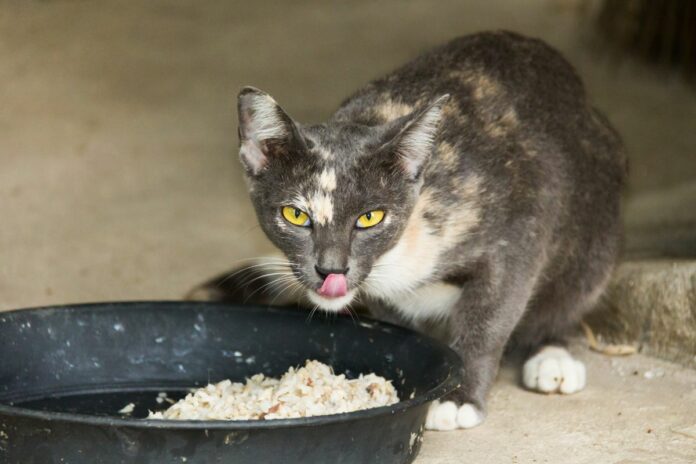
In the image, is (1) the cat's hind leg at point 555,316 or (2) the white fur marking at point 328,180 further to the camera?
(1) the cat's hind leg at point 555,316

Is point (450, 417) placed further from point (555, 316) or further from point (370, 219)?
point (555, 316)

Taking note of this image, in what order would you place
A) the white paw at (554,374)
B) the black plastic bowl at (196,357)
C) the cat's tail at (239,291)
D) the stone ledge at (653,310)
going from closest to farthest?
the black plastic bowl at (196,357) < the white paw at (554,374) < the stone ledge at (653,310) < the cat's tail at (239,291)

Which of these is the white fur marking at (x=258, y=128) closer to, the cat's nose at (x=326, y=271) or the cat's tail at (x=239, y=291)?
the cat's nose at (x=326, y=271)

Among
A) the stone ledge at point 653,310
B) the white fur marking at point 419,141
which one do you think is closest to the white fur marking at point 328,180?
the white fur marking at point 419,141

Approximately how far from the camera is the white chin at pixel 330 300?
3455mm

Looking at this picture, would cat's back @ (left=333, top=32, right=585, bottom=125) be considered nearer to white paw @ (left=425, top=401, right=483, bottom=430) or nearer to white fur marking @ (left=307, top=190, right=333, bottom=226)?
white fur marking @ (left=307, top=190, right=333, bottom=226)

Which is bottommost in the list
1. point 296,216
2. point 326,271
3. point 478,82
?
point 326,271

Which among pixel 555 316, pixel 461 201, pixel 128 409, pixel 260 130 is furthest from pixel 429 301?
pixel 128 409

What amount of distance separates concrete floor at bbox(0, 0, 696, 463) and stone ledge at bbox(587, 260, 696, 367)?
0.15 metres

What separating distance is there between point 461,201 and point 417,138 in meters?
0.37

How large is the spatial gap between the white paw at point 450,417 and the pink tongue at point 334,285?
545mm

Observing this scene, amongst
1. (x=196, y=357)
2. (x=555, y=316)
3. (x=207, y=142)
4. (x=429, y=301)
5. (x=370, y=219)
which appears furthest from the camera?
(x=207, y=142)

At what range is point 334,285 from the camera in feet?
11.0

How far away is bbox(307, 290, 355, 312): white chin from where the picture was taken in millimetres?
3455
